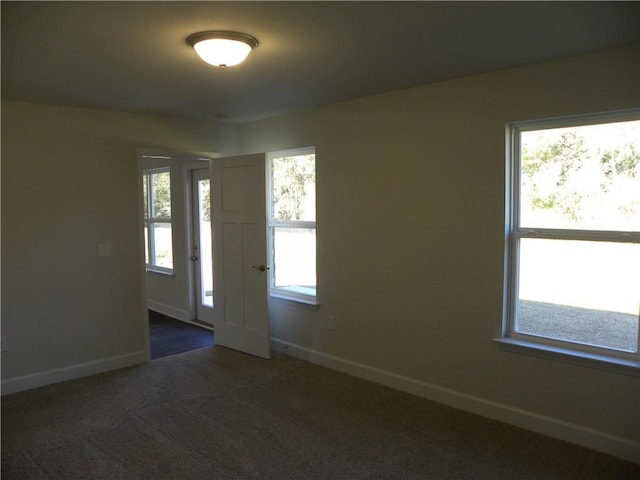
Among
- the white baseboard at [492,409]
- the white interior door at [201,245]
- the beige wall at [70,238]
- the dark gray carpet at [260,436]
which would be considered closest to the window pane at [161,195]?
the white interior door at [201,245]

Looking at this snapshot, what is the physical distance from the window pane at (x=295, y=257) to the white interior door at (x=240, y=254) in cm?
34

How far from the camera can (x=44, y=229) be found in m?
3.94

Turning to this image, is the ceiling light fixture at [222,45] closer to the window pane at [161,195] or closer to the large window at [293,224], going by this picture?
the large window at [293,224]

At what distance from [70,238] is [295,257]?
2.01 metres

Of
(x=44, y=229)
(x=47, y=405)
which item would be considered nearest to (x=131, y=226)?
(x=44, y=229)

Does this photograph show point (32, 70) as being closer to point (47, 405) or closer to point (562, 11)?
point (47, 405)

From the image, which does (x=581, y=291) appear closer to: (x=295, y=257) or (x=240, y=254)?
(x=295, y=257)

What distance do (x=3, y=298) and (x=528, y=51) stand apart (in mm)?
4114

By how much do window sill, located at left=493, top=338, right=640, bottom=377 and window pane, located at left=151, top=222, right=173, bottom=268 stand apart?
178 inches

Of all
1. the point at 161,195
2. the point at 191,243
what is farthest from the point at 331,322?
the point at 161,195

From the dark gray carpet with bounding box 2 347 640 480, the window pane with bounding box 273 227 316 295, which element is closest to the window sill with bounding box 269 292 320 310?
the window pane with bounding box 273 227 316 295

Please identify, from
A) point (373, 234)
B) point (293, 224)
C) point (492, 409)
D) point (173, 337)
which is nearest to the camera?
point (492, 409)

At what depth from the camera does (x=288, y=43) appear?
2.53m

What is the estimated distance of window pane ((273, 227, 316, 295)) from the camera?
4586 millimetres
